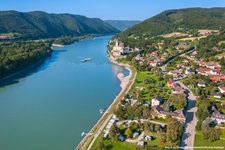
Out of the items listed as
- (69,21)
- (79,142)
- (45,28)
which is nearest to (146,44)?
(79,142)

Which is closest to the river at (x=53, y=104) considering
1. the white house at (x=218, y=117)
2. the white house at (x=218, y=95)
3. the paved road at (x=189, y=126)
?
the paved road at (x=189, y=126)

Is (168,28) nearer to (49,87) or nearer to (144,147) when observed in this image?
(49,87)

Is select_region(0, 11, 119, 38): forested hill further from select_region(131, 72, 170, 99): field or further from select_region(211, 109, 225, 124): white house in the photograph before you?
select_region(211, 109, 225, 124): white house

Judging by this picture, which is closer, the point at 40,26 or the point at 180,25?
the point at 180,25

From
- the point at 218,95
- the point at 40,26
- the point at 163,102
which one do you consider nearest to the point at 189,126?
the point at 163,102

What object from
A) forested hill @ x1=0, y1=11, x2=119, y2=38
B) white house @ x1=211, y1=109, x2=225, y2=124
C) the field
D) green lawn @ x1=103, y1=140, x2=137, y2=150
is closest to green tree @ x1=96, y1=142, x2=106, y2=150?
green lawn @ x1=103, y1=140, x2=137, y2=150

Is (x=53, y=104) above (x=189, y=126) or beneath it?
beneath

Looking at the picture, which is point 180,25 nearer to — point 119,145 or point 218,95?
point 218,95
